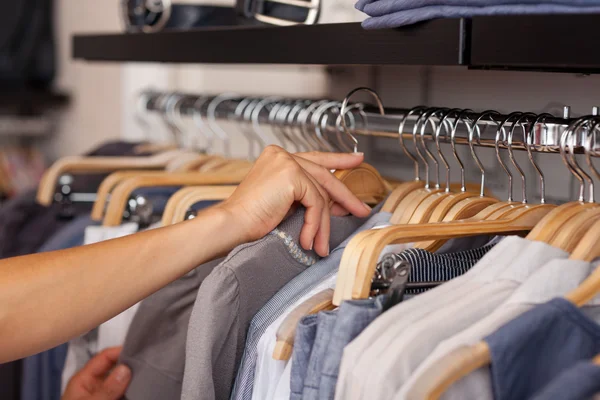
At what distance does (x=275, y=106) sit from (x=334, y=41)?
51 centimetres

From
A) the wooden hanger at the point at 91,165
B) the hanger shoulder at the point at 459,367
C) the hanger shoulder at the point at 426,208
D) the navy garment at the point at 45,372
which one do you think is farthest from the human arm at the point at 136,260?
the wooden hanger at the point at 91,165

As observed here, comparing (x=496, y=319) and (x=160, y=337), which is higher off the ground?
(x=496, y=319)

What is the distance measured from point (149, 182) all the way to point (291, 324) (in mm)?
627

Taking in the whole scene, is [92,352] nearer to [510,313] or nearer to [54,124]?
[510,313]

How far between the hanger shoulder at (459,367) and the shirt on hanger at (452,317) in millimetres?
41

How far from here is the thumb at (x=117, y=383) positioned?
1122 millimetres

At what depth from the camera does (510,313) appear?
715mm

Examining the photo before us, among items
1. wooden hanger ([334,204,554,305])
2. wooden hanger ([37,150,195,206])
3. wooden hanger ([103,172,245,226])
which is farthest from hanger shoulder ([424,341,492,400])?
wooden hanger ([37,150,195,206])

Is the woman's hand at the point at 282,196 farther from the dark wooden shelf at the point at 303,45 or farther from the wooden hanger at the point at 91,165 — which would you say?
the wooden hanger at the point at 91,165

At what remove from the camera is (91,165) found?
1664 mm

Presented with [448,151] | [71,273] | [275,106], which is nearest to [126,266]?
[71,273]

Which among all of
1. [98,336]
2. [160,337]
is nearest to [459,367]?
[160,337]

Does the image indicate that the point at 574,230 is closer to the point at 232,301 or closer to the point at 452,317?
the point at 452,317

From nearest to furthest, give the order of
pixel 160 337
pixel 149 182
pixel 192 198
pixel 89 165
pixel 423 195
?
1. pixel 423 195
2. pixel 160 337
3. pixel 192 198
4. pixel 149 182
5. pixel 89 165
